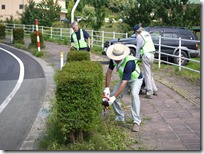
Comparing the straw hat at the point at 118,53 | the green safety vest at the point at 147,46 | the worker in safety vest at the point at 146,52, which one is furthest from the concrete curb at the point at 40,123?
the green safety vest at the point at 147,46

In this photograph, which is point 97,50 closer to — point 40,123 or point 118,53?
point 40,123

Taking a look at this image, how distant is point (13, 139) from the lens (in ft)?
20.3

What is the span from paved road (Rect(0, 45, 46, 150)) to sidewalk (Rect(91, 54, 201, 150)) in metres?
1.92

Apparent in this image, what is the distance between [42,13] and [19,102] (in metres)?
30.9

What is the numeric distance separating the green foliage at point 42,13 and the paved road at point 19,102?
2314cm

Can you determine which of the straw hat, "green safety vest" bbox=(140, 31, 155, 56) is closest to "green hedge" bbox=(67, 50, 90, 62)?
"green safety vest" bbox=(140, 31, 155, 56)

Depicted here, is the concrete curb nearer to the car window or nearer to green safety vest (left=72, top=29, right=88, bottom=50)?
green safety vest (left=72, top=29, right=88, bottom=50)

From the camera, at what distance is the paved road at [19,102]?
638 centimetres

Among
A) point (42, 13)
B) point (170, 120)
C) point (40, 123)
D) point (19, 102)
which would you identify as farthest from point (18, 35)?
point (170, 120)

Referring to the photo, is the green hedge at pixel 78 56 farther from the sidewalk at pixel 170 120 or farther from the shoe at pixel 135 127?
the shoe at pixel 135 127

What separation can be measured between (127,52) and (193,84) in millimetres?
5102

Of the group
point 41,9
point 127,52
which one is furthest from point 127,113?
point 41,9

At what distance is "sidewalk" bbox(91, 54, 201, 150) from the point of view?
18.3 feet

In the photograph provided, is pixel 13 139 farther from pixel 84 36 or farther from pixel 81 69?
pixel 84 36
